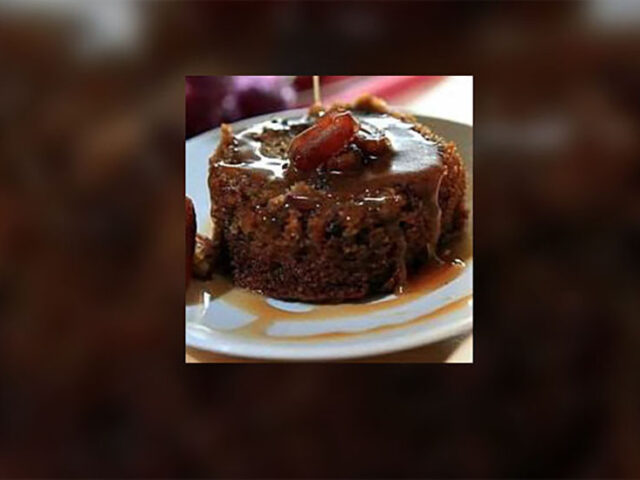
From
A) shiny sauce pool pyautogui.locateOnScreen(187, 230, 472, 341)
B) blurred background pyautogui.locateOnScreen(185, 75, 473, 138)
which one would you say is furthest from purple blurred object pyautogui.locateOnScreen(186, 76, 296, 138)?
shiny sauce pool pyautogui.locateOnScreen(187, 230, 472, 341)

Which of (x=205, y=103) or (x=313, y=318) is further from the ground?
(x=205, y=103)

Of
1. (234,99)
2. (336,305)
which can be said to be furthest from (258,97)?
(336,305)

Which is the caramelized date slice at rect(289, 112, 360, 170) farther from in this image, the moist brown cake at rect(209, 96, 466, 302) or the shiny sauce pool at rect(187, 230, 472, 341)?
the shiny sauce pool at rect(187, 230, 472, 341)

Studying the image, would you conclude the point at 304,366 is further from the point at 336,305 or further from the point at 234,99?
the point at 234,99

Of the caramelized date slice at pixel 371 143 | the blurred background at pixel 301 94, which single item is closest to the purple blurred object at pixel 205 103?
the blurred background at pixel 301 94

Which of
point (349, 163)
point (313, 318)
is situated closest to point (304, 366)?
point (313, 318)

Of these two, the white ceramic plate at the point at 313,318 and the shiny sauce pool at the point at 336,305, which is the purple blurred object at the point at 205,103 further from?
the shiny sauce pool at the point at 336,305
